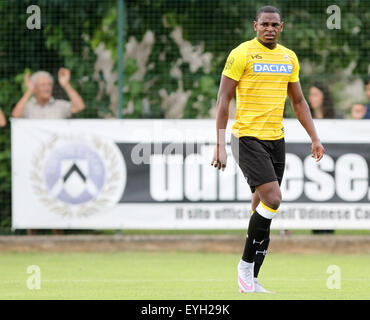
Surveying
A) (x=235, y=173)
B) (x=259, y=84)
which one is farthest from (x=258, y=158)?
(x=235, y=173)

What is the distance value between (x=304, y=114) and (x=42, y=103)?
5.32 metres

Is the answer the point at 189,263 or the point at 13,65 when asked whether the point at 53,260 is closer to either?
the point at 189,263

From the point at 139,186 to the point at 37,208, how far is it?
1.29m

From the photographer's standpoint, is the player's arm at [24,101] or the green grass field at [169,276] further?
the player's arm at [24,101]

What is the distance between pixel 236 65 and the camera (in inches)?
311

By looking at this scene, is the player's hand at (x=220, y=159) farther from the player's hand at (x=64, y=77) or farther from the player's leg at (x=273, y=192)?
the player's hand at (x=64, y=77)

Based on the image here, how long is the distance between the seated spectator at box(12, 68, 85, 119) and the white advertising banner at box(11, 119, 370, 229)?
0.75 ft

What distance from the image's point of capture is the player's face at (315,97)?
42.1 feet

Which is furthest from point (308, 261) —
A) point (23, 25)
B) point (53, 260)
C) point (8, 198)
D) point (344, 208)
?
point (23, 25)

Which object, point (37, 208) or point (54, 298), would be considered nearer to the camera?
point (54, 298)

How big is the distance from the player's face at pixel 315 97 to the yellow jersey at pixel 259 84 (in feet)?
15.8

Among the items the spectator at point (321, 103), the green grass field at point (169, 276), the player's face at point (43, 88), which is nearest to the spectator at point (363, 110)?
the spectator at point (321, 103)

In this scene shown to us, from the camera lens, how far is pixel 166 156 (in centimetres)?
1242

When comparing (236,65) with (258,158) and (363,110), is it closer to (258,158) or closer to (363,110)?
(258,158)
